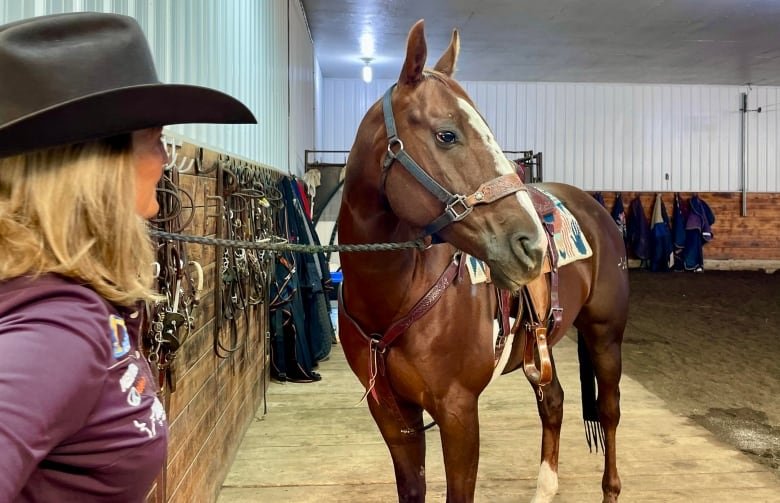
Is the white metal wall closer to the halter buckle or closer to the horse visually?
the horse

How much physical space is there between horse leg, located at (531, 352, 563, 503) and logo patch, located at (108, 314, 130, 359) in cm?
210

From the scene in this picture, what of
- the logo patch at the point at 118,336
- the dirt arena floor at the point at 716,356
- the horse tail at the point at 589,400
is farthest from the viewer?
the dirt arena floor at the point at 716,356

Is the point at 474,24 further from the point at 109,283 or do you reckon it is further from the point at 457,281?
the point at 109,283

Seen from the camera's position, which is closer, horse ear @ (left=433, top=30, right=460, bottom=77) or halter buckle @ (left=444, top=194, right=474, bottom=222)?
halter buckle @ (left=444, top=194, right=474, bottom=222)

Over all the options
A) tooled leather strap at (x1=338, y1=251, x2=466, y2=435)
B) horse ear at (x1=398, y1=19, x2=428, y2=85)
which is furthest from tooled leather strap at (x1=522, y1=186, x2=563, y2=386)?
horse ear at (x1=398, y1=19, x2=428, y2=85)

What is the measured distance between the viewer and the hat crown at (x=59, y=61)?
21.4 inches

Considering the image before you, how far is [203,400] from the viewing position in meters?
2.29

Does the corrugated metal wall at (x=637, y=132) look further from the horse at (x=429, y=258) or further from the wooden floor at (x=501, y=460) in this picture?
the horse at (x=429, y=258)

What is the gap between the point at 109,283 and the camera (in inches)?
23.5

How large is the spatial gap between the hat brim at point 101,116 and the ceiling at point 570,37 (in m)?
6.48

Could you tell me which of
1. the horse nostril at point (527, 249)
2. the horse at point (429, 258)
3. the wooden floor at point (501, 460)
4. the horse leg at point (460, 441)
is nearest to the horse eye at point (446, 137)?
the horse at point (429, 258)

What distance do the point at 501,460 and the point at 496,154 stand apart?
193 centimetres

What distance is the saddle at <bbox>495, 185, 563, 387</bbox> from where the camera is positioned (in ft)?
6.05

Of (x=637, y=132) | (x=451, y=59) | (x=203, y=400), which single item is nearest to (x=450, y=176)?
(x=451, y=59)
